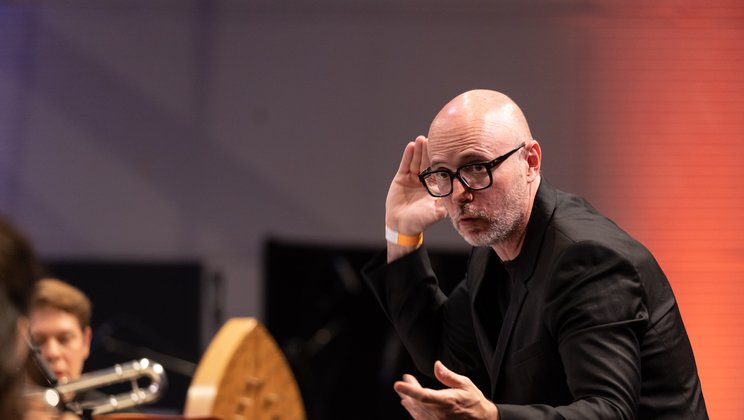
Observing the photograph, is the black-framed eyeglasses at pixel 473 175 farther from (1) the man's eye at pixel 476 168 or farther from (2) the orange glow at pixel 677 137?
(2) the orange glow at pixel 677 137

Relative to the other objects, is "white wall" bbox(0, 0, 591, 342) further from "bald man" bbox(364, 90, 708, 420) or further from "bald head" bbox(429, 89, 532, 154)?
"bald head" bbox(429, 89, 532, 154)

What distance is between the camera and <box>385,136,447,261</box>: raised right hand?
270 centimetres

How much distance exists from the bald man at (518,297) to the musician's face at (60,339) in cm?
142

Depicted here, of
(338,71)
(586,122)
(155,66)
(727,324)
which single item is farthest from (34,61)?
(727,324)

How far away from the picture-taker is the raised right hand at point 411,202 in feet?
8.84

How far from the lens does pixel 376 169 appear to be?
7320mm

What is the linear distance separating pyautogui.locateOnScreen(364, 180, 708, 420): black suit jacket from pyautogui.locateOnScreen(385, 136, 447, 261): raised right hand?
25cm

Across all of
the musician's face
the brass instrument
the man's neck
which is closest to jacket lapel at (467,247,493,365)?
the man's neck

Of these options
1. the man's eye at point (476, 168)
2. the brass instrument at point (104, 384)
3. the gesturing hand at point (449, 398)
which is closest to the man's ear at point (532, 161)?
the man's eye at point (476, 168)

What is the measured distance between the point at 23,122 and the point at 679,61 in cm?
494

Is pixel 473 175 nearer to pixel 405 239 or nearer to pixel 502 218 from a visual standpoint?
pixel 502 218

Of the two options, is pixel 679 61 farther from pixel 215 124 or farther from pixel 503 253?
pixel 503 253

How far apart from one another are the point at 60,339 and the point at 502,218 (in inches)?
78.8

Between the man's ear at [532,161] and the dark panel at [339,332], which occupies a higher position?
the man's ear at [532,161]
